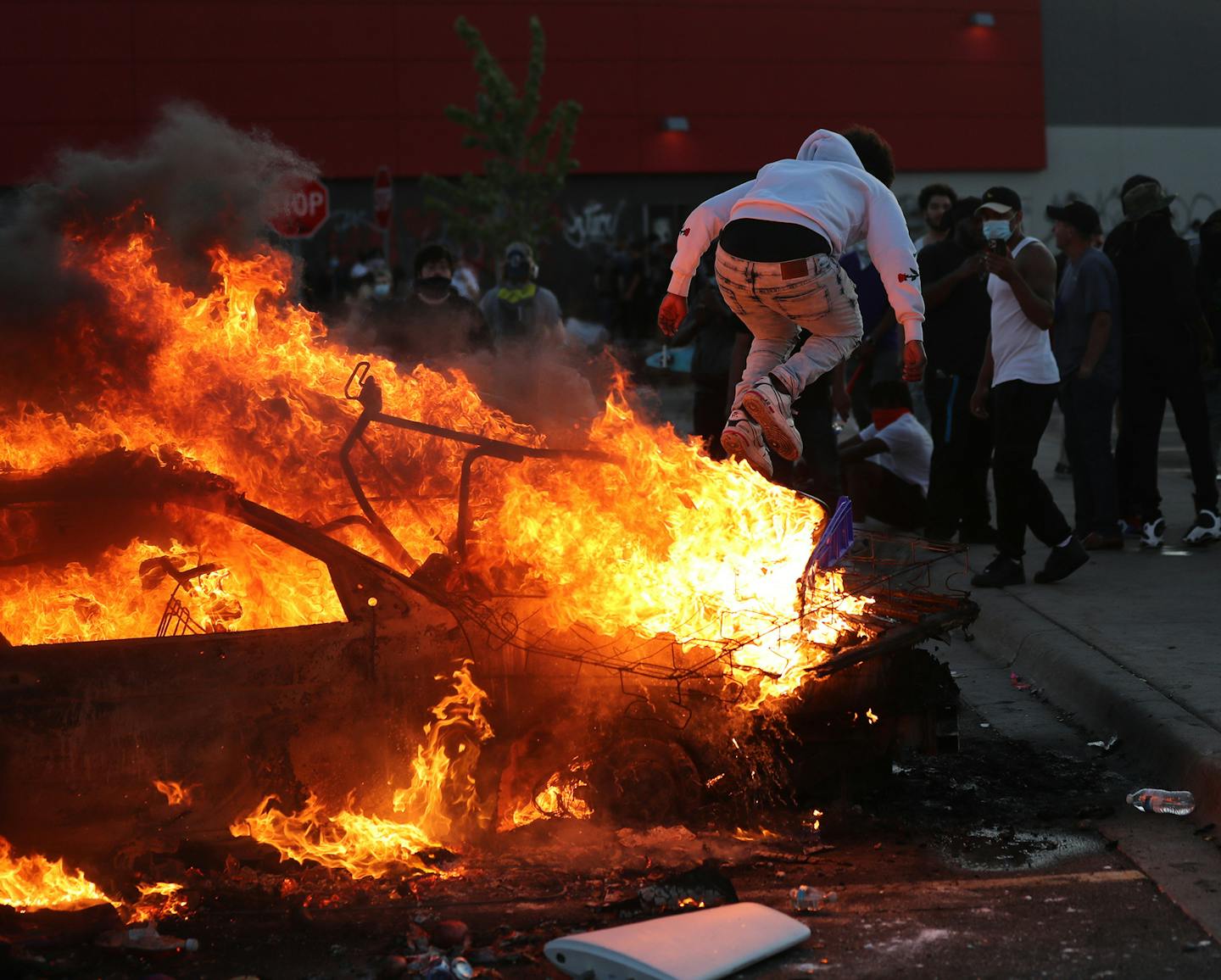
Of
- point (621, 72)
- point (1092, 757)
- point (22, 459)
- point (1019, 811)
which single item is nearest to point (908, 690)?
point (1019, 811)

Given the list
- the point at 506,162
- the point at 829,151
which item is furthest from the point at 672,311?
the point at 506,162

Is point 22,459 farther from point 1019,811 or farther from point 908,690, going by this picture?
point 1019,811

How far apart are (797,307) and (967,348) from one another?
4.11 metres

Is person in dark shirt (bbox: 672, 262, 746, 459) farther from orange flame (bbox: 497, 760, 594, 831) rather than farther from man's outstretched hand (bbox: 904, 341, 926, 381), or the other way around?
orange flame (bbox: 497, 760, 594, 831)

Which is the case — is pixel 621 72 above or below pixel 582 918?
above

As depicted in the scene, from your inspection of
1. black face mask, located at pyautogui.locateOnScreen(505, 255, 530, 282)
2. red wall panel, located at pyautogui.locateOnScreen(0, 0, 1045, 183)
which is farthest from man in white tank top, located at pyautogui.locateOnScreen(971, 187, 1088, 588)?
red wall panel, located at pyautogui.locateOnScreen(0, 0, 1045, 183)

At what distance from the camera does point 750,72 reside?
35250mm

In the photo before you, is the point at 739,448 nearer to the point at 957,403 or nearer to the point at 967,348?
the point at 957,403

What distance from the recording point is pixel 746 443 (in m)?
5.91

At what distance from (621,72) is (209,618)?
31596 millimetres

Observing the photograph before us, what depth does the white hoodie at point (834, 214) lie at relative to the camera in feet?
19.6

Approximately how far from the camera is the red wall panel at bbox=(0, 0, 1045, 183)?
32.5 m

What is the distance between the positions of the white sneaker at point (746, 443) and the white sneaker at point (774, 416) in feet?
0.13

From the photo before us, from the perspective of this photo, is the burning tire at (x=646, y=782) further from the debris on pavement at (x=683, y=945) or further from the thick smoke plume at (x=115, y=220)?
the thick smoke plume at (x=115, y=220)
